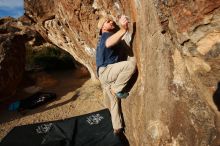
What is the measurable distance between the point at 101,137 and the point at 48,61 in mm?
9940

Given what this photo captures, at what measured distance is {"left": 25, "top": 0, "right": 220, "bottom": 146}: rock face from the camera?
11.0 feet

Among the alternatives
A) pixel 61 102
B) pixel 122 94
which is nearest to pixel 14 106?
pixel 61 102

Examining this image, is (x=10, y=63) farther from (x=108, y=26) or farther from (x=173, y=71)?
(x=173, y=71)

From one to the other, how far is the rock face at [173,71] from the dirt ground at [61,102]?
4.14m

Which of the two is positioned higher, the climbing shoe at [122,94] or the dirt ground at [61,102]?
the climbing shoe at [122,94]

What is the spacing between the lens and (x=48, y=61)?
52.5 ft

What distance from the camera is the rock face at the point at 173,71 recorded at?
334 centimetres

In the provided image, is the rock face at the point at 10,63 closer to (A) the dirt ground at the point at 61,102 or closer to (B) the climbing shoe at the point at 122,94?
(A) the dirt ground at the point at 61,102

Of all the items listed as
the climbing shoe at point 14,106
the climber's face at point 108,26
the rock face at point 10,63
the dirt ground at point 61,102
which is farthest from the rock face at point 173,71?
the rock face at point 10,63

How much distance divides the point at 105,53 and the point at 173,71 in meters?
1.88

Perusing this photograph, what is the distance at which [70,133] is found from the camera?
7410mm

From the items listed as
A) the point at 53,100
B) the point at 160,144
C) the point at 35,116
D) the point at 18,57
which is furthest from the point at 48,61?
the point at 160,144

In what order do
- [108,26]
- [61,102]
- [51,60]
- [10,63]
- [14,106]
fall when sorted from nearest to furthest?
[108,26] < [14,106] < [61,102] < [10,63] < [51,60]

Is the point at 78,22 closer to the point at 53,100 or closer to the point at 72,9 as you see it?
the point at 72,9
